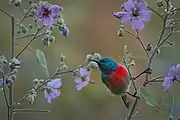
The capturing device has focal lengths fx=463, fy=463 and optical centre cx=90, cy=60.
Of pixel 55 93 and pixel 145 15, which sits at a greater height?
pixel 145 15

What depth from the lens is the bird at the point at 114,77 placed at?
1.90ft

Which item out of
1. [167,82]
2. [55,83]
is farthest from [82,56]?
[167,82]

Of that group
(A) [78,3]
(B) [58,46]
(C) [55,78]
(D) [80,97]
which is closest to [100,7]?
(A) [78,3]

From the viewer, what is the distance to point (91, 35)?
1.78 meters

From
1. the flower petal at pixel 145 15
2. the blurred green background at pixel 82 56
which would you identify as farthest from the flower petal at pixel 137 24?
the blurred green background at pixel 82 56

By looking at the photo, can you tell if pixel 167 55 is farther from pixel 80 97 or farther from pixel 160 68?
pixel 80 97

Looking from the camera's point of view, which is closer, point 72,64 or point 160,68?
point 160,68

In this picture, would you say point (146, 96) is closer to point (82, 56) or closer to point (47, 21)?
point (47, 21)

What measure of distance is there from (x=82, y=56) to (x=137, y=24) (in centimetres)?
105

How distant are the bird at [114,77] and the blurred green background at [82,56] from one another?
586 mm

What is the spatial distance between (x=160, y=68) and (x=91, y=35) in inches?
18.4

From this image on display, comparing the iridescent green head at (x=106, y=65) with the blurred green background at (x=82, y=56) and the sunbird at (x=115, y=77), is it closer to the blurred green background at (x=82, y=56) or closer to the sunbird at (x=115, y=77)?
the sunbird at (x=115, y=77)

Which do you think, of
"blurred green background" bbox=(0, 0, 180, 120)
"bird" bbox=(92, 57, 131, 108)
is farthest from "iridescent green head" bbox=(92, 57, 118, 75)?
"blurred green background" bbox=(0, 0, 180, 120)

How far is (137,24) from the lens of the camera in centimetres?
59
